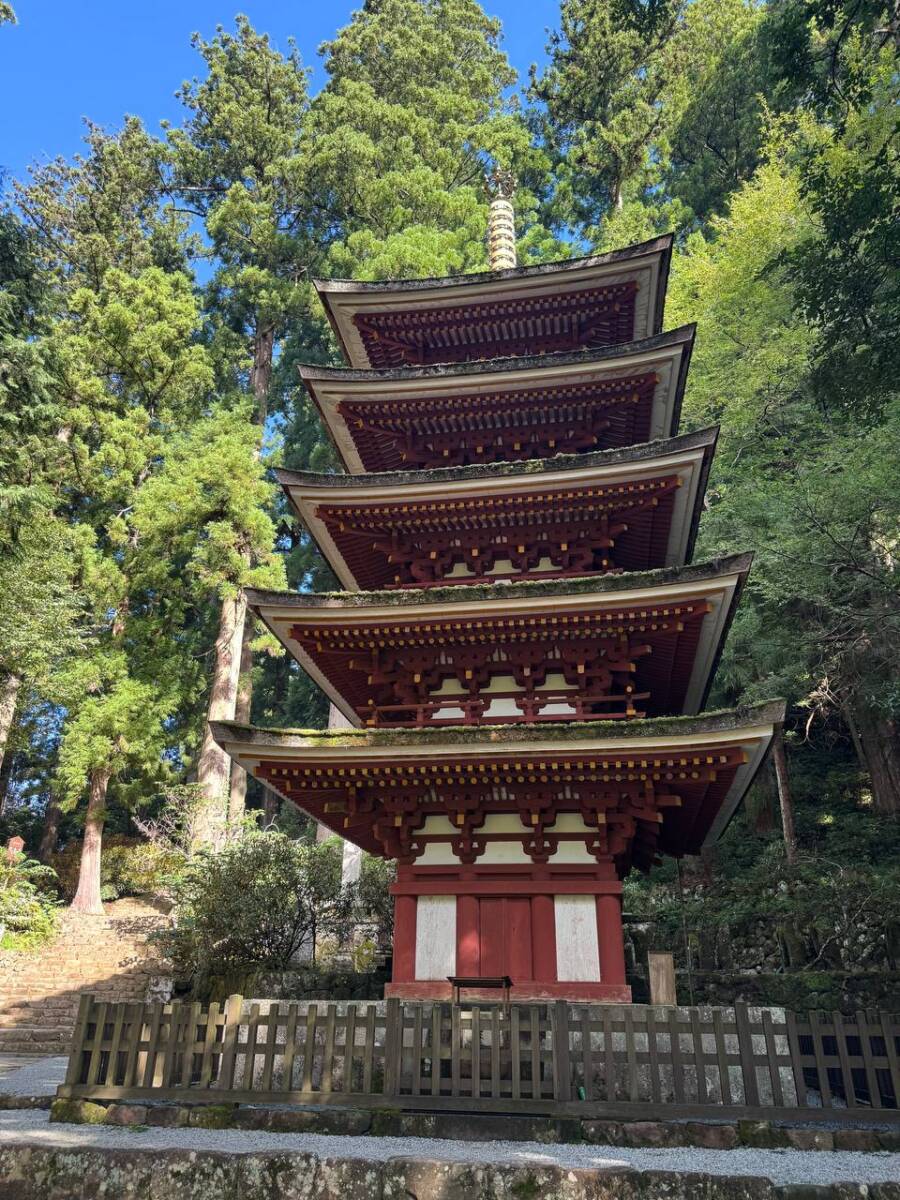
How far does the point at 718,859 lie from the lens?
19.1 meters

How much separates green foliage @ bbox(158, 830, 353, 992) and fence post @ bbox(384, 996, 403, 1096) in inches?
199

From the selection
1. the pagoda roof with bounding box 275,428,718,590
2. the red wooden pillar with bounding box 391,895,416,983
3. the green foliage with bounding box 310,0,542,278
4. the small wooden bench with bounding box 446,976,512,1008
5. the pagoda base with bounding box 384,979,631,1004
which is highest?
the green foliage with bounding box 310,0,542,278

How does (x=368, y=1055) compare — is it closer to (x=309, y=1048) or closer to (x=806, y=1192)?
(x=309, y=1048)

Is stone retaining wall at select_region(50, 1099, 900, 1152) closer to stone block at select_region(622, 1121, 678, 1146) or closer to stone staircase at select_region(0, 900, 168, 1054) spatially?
stone block at select_region(622, 1121, 678, 1146)

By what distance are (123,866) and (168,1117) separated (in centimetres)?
2015

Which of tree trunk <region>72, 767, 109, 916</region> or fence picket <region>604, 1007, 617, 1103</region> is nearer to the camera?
fence picket <region>604, 1007, 617, 1103</region>

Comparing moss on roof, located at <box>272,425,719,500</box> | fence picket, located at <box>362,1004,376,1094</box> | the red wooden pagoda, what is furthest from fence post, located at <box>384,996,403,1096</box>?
moss on roof, located at <box>272,425,719,500</box>

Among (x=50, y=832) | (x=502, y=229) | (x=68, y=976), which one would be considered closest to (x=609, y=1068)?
(x=502, y=229)

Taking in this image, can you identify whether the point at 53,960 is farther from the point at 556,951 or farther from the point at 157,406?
the point at 157,406

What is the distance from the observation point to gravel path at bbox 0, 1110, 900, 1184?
4.99 meters

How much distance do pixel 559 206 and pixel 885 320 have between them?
26.1 m

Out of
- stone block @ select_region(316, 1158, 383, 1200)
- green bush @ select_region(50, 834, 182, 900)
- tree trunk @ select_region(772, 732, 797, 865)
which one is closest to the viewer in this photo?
stone block @ select_region(316, 1158, 383, 1200)

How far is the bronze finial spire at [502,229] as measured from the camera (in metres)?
14.6

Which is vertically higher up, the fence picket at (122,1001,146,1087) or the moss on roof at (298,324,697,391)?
the moss on roof at (298,324,697,391)
